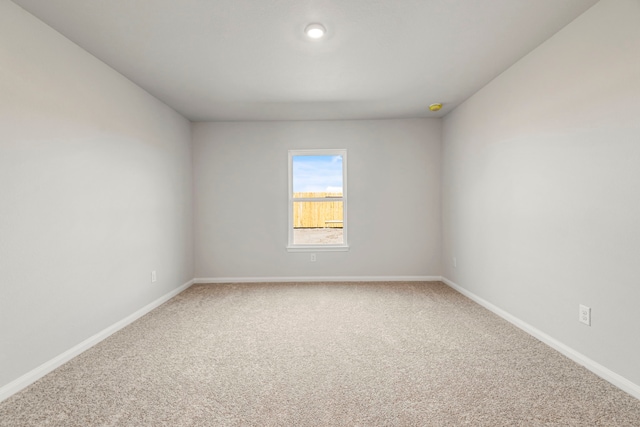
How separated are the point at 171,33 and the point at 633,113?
306cm

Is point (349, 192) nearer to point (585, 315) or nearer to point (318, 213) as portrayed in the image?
point (318, 213)

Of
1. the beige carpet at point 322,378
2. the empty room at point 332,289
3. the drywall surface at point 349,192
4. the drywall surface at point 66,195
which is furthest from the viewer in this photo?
the drywall surface at point 349,192

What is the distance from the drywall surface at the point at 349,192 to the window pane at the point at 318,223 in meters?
0.20

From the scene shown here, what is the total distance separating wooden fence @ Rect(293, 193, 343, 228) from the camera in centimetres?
461

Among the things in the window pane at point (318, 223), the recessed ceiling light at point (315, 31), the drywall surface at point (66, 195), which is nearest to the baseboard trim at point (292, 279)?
the window pane at point (318, 223)

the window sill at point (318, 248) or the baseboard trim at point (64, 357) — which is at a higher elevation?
the window sill at point (318, 248)

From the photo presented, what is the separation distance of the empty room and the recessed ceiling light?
0.03m

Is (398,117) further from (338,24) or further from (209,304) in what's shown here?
(209,304)

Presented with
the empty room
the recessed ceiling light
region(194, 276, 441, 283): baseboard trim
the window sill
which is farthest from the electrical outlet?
the window sill

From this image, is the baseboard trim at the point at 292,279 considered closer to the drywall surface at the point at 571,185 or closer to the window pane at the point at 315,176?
the window pane at the point at 315,176

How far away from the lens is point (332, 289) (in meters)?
4.09

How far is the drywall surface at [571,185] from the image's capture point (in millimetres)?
1785

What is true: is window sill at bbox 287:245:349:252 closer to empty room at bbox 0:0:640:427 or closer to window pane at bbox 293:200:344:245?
window pane at bbox 293:200:344:245

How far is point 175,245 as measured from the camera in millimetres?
3967
